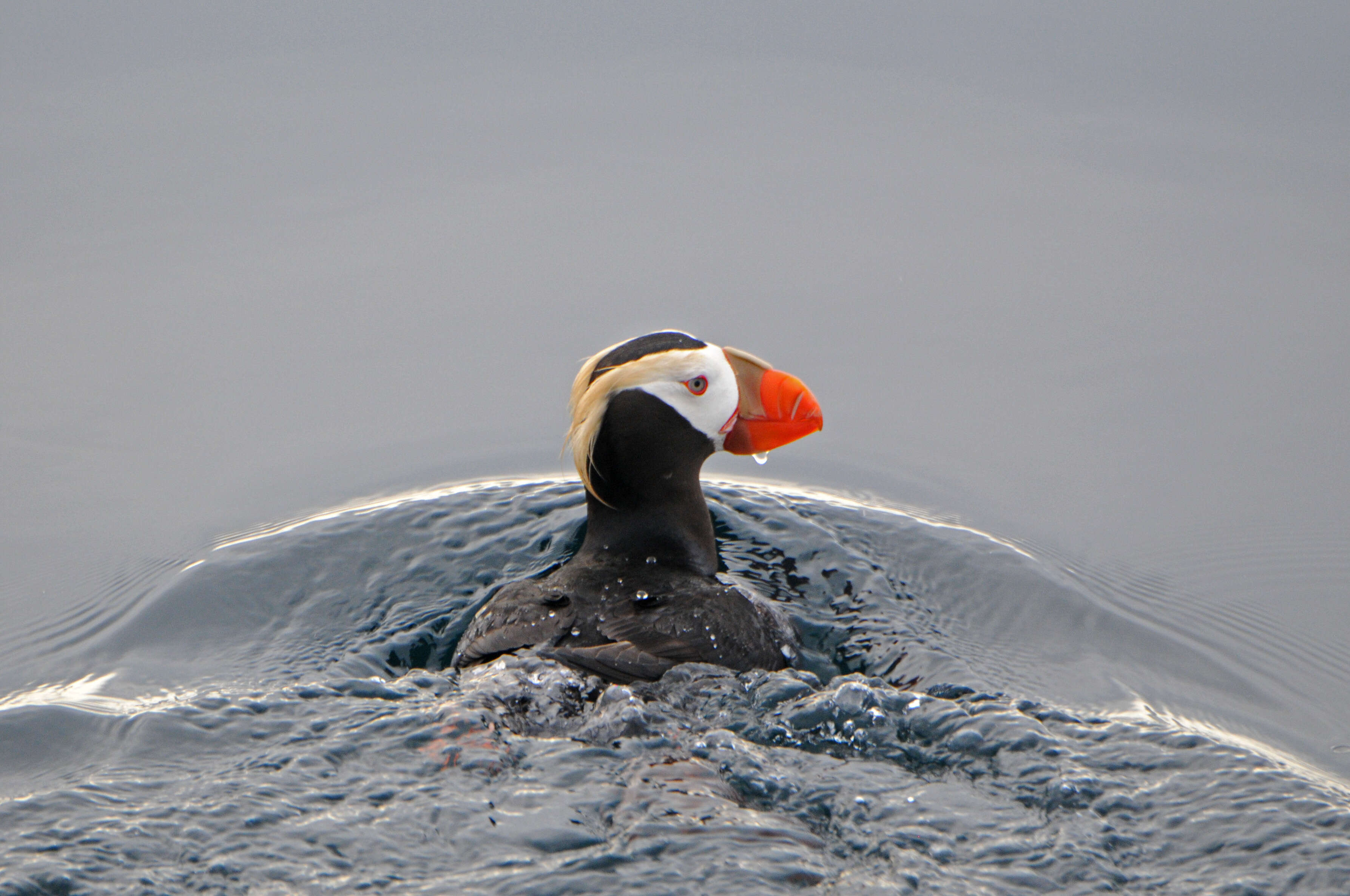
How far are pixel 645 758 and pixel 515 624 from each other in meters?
0.83

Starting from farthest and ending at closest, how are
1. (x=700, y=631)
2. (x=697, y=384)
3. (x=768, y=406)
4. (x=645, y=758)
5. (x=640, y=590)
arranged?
(x=768, y=406) < (x=697, y=384) < (x=640, y=590) < (x=700, y=631) < (x=645, y=758)

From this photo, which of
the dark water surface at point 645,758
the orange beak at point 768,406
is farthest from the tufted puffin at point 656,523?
the dark water surface at point 645,758

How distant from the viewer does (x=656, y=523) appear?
512 centimetres

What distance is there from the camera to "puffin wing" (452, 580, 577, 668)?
443 cm

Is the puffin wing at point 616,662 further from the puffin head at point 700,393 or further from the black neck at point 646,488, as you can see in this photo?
the puffin head at point 700,393

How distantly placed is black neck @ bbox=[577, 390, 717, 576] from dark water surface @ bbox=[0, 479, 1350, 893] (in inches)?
28.3

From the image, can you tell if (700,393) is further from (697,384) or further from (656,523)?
(656,523)

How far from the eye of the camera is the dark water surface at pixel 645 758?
357 cm

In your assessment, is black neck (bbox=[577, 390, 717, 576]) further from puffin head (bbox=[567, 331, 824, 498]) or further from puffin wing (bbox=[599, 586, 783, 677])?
puffin wing (bbox=[599, 586, 783, 677])

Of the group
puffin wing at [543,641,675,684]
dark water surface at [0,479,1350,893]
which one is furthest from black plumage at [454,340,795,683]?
dark water surface at [0,479,1350,893]

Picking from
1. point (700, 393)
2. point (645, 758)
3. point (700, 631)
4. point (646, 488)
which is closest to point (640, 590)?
point (700, 631)

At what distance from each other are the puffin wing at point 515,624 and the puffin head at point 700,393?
0.56 m

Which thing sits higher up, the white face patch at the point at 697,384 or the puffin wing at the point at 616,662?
the white face patch at the point at 697,384

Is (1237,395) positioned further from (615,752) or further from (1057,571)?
(615,752)
